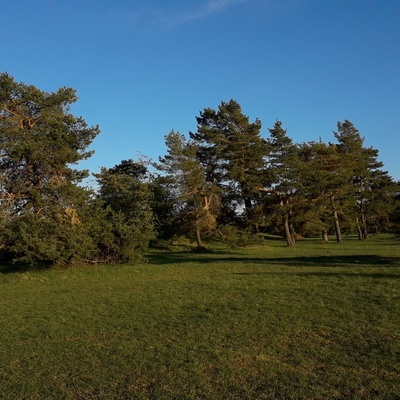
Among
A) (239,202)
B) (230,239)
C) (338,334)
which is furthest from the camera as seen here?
(239,202)

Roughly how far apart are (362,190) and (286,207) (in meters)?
19.4

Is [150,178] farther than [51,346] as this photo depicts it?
Yes

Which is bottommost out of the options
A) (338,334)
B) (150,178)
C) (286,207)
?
(338,334)

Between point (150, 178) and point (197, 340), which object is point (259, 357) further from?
point (150, 178)

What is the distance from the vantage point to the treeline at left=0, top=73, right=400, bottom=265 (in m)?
25.1

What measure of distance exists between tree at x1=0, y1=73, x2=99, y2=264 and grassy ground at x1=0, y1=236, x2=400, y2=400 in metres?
8.93

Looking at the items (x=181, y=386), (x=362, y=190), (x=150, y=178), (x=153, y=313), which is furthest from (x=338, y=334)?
(x=362, y=190)

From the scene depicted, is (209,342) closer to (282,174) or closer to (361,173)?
(282,174)

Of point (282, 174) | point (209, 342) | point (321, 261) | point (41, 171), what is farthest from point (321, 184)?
point (209, 342)

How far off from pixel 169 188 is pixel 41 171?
14.1 m

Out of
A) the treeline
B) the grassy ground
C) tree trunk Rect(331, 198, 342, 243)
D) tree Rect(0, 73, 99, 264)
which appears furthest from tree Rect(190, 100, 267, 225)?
the grassy ground

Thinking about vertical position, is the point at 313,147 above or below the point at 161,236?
above

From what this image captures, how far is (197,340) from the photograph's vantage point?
26.7 ft

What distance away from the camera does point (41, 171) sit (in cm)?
2677
